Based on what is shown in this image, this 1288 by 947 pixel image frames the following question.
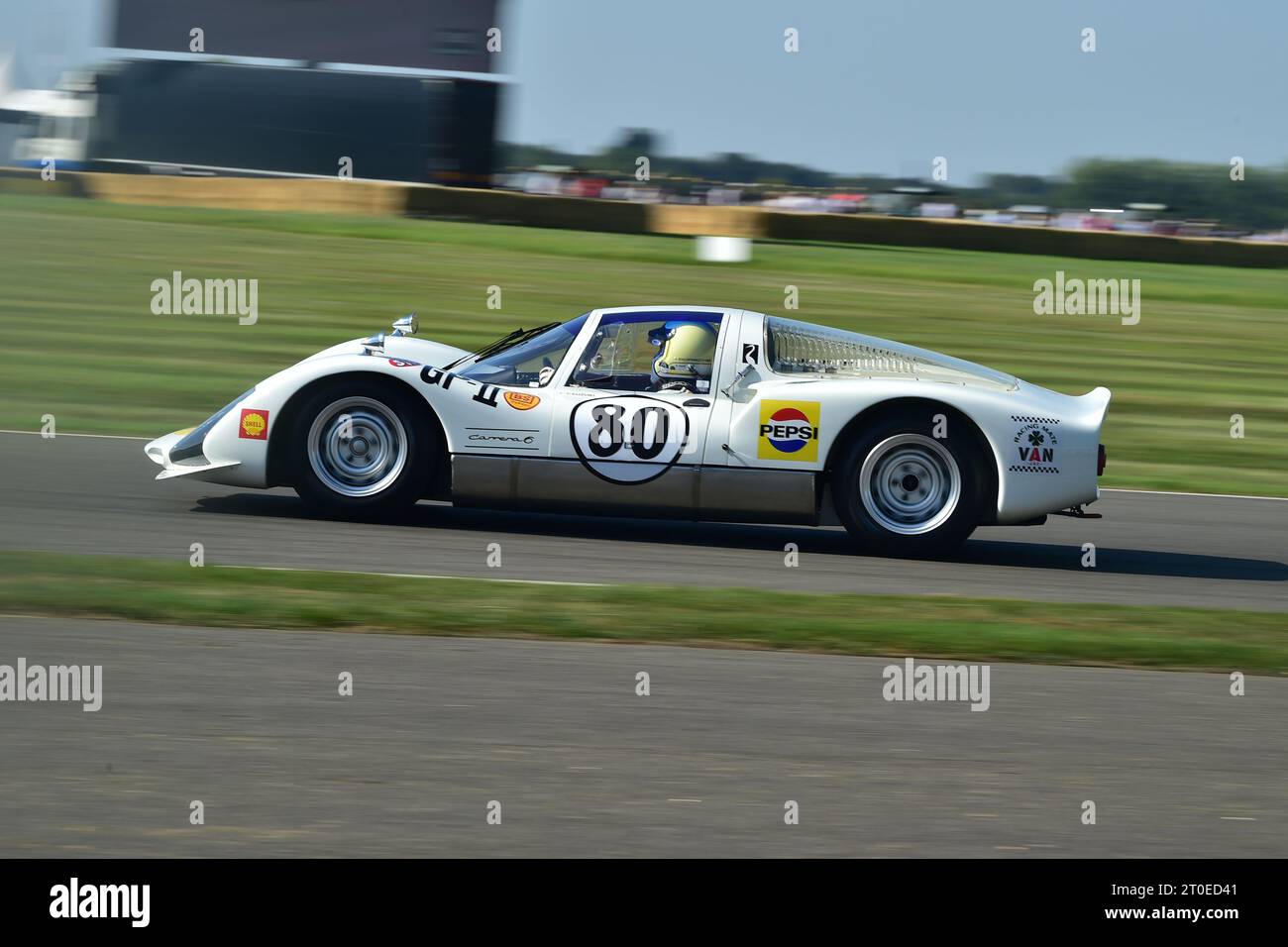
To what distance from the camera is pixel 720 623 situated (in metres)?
6.46

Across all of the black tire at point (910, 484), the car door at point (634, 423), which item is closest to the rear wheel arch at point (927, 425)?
the black tire at point (910, 484)

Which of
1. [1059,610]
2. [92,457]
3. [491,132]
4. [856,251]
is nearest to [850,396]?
[1059,610]

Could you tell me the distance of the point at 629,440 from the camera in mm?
8109

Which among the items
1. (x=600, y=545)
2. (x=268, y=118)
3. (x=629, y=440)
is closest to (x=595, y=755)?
(x=629, y=440)

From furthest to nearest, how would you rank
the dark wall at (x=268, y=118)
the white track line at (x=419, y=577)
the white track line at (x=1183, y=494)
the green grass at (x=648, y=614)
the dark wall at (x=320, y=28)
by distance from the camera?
1. the dark wall at (x=320, y=28)
2. the dark wall at (x=268, y=118)
3. the white track line at (x=1183, y=494)
4. the white track line at (x=419, y=577)
5. the green grass at (x=648, y=614)

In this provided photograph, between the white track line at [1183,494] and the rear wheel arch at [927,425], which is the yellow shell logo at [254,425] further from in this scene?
the white track line at [1183,494]

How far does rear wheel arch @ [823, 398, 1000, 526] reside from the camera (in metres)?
8.19

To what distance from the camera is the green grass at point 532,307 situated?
46.6 feet

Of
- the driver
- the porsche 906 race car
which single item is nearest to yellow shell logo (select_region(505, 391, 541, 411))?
the porsche 906 race car

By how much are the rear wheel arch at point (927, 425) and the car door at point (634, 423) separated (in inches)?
30.6

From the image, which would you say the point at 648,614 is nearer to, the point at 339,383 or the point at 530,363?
the point at 530,363

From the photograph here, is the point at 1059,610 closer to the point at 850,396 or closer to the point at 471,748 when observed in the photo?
the point at 850,396

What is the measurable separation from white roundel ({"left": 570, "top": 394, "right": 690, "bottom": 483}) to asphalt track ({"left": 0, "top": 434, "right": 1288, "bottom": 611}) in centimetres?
50

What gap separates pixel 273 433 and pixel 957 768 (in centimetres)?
501
